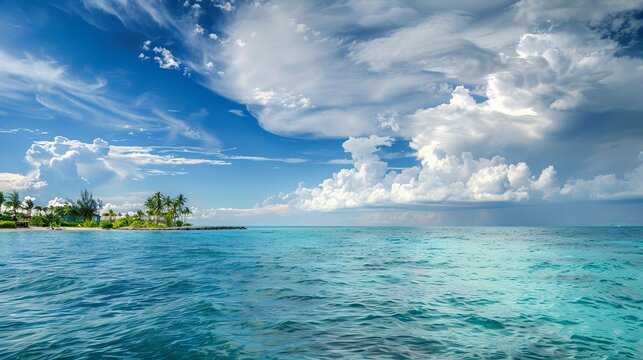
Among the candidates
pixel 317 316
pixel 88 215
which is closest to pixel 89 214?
pixel 88 215

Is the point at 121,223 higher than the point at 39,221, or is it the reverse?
the point at 39,221

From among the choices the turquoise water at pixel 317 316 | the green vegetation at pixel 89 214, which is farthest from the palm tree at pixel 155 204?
the turquoise water at pixel 317 316

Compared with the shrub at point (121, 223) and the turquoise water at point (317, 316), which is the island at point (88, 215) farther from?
the turquoise water at point (317, 316)

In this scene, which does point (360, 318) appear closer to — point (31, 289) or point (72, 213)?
point (31, 289)

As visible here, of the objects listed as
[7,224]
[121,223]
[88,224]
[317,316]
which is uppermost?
[317,316]

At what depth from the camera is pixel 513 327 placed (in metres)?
13.0

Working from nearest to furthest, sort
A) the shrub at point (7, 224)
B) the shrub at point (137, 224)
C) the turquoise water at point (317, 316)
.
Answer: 1. the turquoise water at point (317, 316)
2. the shrub at point (7, 224)
3. the shrub at point (137, 224)

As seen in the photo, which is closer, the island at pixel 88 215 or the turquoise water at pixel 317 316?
the turquoise water at pixel 317 316

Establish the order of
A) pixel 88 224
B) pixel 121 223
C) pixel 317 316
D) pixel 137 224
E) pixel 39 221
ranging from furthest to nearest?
1. pixel 88 224
2. pixel 137 224
3. pixel 121 223
4. pixel 39 221
5. pixel 317 316

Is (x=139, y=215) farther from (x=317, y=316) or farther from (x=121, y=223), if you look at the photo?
(x=317, y=316)

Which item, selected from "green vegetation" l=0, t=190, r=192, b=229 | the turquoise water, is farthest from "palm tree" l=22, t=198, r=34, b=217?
the turquoise water

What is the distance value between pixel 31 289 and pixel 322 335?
1866 cm

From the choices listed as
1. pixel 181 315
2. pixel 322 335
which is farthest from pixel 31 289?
pixel 322 335

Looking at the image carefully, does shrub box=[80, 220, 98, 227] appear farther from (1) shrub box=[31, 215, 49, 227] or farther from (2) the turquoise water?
(2) the turquoise water
